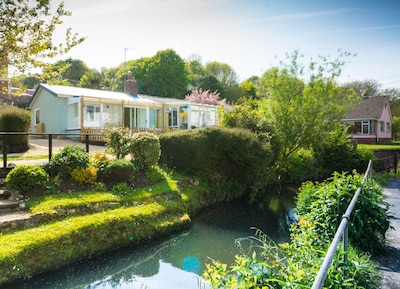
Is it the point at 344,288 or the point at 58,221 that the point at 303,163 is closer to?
the point at 58,221

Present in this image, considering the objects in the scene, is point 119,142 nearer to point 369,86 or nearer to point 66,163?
point 66,163

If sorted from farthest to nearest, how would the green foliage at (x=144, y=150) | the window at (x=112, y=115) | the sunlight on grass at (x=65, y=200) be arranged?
the window at (x=112, y=115), the green foliage at (x=144, y=150), the sunlight on grass at (x=65, y=200)

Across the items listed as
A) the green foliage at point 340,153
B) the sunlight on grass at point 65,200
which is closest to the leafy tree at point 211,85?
the green foliage at point 340,153

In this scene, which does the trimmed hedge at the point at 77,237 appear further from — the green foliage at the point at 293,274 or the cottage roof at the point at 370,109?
the cottage roof at the point at 370,109

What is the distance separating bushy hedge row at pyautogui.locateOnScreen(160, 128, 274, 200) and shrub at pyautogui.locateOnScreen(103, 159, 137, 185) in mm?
3519

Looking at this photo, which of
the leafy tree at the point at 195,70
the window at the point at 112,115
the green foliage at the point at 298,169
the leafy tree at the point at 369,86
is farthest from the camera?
A: the leafy tree at the point at 195,70

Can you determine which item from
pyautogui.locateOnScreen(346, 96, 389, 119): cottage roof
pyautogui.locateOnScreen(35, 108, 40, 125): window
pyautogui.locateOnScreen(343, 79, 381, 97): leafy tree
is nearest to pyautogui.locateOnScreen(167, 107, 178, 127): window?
pyautogui.locateOnScreen(35, 108, 40, 125): window

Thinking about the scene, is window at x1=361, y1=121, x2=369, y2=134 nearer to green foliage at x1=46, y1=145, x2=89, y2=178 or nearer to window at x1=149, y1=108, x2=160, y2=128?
window at x1=149, y1=108, x2=160, y2=128

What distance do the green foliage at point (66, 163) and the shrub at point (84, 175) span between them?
0.15 m

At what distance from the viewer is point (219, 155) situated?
45.9ft

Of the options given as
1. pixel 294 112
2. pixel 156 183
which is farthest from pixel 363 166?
pixel 156 183

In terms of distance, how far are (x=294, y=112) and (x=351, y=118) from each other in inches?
913

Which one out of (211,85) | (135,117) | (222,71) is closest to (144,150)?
(135,117)

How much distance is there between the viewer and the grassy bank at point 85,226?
6.31 m
